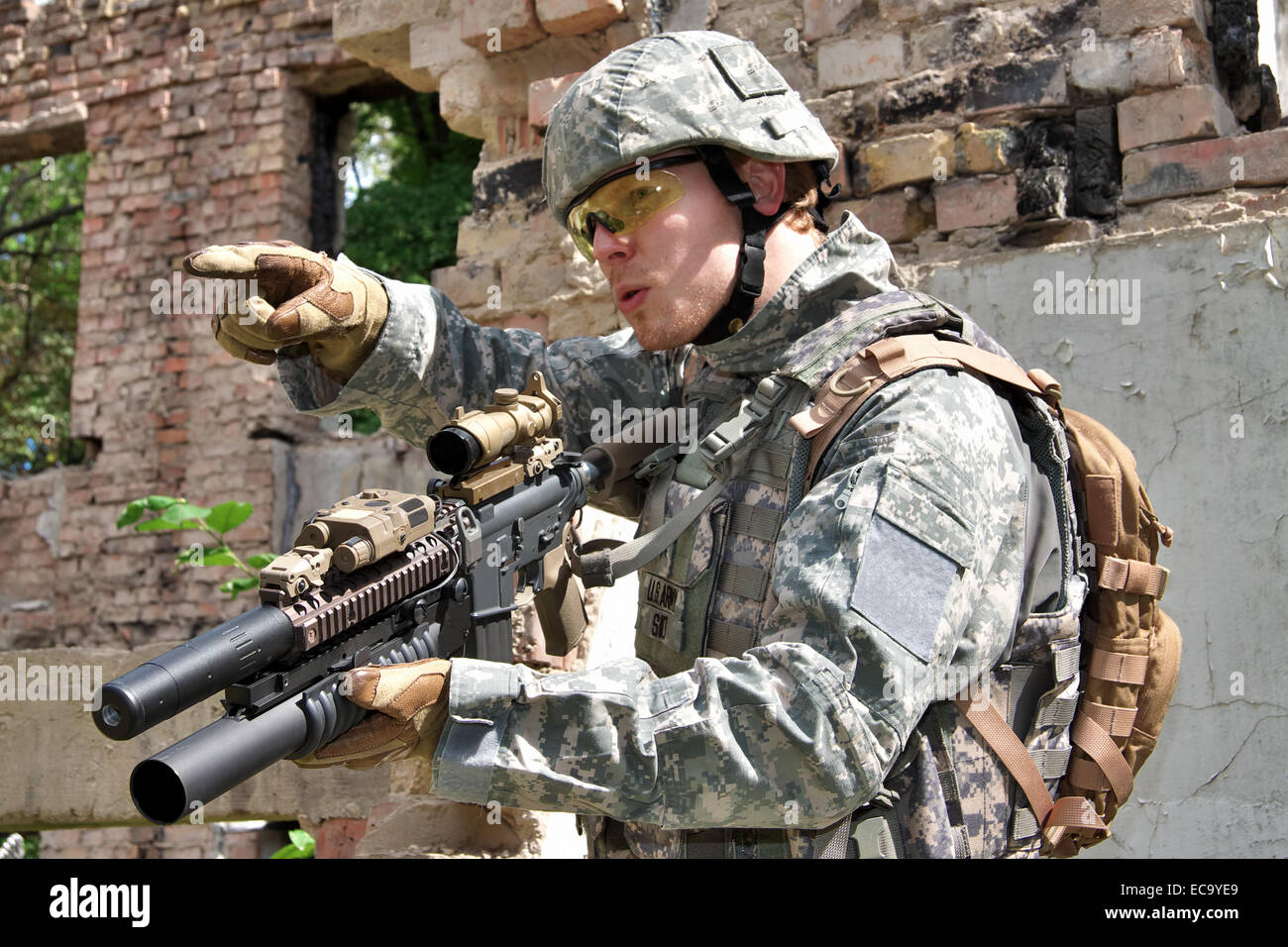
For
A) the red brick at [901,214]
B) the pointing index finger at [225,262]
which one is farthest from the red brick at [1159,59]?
the pointing index finger at [225,262]

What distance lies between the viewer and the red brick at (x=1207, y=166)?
2.56m

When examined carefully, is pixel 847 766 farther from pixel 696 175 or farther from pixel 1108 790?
pixel 696 175

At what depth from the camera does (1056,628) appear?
183 centimetres

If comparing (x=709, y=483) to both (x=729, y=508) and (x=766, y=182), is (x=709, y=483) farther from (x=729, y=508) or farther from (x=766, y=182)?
(x=766, y=182)

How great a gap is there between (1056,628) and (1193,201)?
1263mm

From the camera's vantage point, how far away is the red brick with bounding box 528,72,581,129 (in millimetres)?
3178

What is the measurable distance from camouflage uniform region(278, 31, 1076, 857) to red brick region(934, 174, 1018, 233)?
3.10 ft

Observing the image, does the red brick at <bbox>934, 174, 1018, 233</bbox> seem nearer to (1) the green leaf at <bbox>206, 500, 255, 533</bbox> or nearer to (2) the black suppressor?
(2) the black suppressor

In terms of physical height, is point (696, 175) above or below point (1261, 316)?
above

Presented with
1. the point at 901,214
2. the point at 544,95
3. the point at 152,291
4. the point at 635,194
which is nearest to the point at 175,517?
the point at 544,95

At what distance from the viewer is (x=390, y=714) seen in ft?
4.83

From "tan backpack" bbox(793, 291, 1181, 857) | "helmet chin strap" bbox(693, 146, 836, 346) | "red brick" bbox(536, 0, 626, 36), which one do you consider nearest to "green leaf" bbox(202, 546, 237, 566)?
"red brick" bbox(536, 0, 626, 36)
